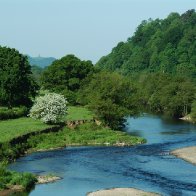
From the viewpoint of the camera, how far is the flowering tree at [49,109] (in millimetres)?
95750

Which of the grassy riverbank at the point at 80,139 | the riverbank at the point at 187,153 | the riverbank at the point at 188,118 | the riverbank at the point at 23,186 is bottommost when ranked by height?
the riverbank at the point at 23,186

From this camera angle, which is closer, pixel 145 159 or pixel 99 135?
pixel 145 159

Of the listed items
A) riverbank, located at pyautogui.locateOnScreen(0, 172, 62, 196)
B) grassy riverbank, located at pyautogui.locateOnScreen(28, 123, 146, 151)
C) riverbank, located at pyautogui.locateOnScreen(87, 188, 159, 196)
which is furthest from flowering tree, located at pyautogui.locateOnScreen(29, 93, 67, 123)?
riverbank, located at pyautogui.locateOnScreen(87, 188, 159, 196)

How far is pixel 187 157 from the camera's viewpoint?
7912cm

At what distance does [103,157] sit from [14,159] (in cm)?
1290

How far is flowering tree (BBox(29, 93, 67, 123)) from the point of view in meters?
95.8

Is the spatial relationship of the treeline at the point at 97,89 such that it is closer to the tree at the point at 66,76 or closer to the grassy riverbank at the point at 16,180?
the tree at the point at 66,76

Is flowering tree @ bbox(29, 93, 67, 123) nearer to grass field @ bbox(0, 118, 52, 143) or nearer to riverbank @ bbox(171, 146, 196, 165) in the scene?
grass field @ bbox(0, 118, 52, 143)

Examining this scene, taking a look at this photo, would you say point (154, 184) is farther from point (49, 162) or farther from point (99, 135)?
point (99, 135)

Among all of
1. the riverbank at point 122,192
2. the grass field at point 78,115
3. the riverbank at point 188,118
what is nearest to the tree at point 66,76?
the grass field at point 78,115

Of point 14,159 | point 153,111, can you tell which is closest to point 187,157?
point 14,159

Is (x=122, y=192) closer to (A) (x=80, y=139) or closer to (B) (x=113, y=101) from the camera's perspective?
(A) (x=80, y=139)

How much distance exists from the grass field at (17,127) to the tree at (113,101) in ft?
41.9

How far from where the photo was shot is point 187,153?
82000 mm
